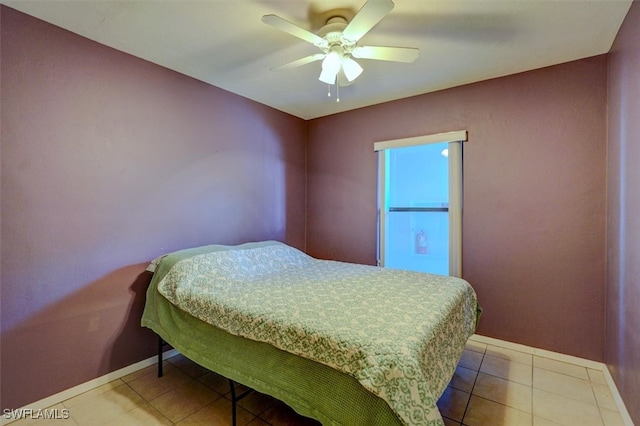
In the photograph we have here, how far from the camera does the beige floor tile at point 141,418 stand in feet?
5.64

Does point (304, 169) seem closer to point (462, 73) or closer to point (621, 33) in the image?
point (462, 73)

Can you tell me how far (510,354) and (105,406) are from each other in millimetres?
3071

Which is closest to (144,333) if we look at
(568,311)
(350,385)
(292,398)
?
(292,398)

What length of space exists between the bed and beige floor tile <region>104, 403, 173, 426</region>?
1.29 feet

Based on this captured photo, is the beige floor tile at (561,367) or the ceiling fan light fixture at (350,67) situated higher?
the ceiling fan light fixture at (350,67)

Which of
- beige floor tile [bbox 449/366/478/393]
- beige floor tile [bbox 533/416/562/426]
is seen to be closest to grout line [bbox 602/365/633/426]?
beige floor tile [bbox 533/416/562/426]

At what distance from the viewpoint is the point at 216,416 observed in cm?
178

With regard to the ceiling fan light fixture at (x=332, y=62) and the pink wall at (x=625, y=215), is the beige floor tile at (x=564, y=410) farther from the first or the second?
the ceiling fan light fixture at (x=332, y=62)

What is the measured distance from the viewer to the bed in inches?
44.4

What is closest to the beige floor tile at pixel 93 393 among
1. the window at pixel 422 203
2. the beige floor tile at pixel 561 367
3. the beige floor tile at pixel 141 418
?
the beige floor tile at pixel 141 418

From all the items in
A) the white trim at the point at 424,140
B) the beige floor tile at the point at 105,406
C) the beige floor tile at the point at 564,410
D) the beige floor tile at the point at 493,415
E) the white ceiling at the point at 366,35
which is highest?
the white ceiling at the point at 366,35

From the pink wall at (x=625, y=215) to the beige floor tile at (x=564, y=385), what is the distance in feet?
0.61

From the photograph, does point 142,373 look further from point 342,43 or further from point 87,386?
point 342,43

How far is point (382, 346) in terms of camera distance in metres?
1.18
